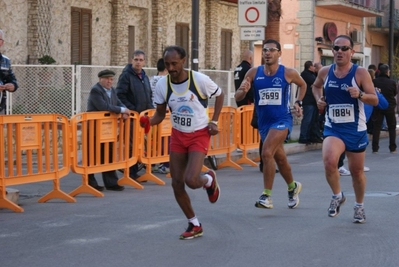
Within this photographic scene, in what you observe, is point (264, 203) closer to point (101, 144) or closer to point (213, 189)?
point (213, 189)

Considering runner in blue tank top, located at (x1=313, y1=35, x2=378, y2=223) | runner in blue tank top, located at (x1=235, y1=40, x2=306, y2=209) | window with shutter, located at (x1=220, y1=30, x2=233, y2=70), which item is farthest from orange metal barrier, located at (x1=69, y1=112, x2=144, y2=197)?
window with shutter, located at (x1=220, y1=30, x2=233, y2=70)

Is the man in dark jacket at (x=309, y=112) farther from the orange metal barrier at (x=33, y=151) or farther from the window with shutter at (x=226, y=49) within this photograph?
the orange metal barrier at (x=33, y=151)

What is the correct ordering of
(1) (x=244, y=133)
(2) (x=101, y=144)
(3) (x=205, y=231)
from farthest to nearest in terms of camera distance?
1. (1) (x=244, y=133)
2. (2) (x=101, y=144)
3. (3) (x=205, y=231)

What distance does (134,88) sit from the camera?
45.8ft

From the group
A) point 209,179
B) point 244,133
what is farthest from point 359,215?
point 244,133

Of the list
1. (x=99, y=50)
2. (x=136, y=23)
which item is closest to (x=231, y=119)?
(x=99, y=50)

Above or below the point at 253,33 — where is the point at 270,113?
below

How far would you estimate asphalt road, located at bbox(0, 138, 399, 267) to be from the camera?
303 inches

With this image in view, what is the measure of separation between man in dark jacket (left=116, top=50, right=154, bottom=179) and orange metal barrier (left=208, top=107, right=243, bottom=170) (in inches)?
85.3

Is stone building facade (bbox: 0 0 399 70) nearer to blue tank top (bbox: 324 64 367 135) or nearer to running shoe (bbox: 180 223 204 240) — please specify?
blue tank top (bbox: 324 64 367 135)

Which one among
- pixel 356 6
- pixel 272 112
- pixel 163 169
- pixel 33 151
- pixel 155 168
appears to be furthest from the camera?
pixel 356 6

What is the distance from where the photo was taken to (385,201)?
1128 centimetres

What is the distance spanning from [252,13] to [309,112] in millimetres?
3293

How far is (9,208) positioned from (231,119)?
6331mm
